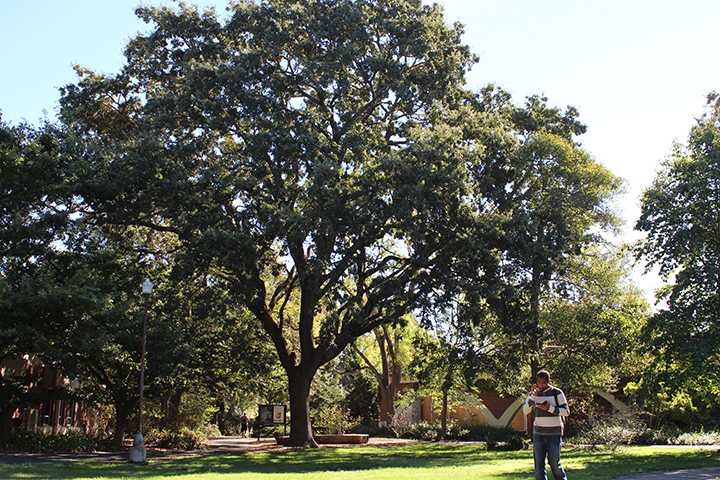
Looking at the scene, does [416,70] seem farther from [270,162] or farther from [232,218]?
[232,218]

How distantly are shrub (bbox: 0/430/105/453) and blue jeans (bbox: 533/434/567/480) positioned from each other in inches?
803

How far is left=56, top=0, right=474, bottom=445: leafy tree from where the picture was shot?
72.4 feet

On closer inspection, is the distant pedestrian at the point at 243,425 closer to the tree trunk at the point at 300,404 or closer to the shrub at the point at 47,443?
the tree trunk at the point at 300,404

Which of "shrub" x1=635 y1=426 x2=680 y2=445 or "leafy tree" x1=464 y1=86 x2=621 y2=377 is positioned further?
"shrub" x1=635 y1=426 x2=680 y2=445

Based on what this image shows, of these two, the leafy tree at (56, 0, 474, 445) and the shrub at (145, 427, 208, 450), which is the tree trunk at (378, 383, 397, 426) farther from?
the leafy tree at (56, 0, 474, 445)

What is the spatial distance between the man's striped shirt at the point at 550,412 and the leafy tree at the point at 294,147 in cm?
1150

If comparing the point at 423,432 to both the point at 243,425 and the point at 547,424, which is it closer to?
the point at 243,425

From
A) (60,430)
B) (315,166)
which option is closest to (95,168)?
(315,166)

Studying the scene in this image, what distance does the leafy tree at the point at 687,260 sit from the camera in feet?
64.0

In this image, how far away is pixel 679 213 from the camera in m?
20.1

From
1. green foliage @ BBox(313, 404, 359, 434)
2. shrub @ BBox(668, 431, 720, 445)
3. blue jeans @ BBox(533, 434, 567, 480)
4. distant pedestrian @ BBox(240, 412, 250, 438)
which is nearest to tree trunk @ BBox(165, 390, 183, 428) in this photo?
green foliage @ BBox(313, 404, 359, 434)

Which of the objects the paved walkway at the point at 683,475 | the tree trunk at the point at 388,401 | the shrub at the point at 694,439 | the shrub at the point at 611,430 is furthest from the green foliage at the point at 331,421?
the paved walkway at the point at 683,475

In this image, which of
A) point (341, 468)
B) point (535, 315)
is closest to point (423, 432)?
point (535, 315)

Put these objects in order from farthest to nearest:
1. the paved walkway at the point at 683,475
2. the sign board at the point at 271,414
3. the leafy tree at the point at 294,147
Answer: the sign board at the point at 271,414, the leafy tree at the point at 294,147, the paved walkway at the point at 683,475
